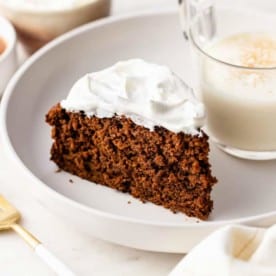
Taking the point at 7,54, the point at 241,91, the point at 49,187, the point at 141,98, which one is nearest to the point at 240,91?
the point at 241,91

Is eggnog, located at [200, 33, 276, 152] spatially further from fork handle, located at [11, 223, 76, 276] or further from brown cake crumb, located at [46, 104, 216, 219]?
fork handle, located at [11, 223, 76, 276]

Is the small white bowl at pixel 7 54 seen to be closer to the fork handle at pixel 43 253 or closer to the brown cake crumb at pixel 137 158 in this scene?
the brown cake crumb at pixel 137 158

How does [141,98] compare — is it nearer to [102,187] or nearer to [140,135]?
[140,135]

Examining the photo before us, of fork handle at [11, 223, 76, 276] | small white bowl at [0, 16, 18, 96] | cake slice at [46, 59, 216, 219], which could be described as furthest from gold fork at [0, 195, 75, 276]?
small white bowl at [0, 16, 18, 96]

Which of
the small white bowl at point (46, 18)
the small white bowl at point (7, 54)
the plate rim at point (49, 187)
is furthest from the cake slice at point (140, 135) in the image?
the small white bowl at point (46, 18)

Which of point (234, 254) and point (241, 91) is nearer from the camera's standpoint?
point (234, 254)

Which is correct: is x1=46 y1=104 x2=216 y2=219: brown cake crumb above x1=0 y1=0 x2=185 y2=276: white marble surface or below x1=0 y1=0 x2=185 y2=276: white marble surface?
above
